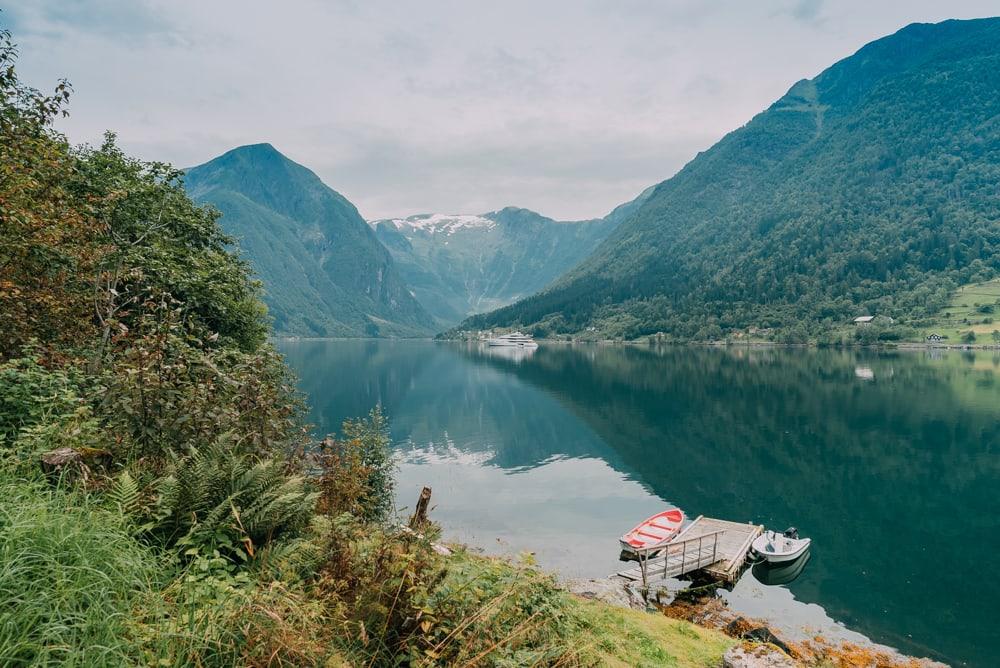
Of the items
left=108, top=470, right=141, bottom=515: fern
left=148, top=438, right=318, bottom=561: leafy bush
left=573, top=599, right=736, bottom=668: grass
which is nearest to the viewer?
left=108, top=470, right=141, bottom=515: fern

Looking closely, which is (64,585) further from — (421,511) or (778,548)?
(778,548)

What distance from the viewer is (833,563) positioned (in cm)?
2667

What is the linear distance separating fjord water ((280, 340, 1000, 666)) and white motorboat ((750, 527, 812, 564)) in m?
0.94

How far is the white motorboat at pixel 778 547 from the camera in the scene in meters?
25.7

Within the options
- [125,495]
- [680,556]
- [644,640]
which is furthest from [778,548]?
[125,495]

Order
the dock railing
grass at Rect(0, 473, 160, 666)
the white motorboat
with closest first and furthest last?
grass at Rect(0, 473, 160, 666) < the dock railing < the white motorboat

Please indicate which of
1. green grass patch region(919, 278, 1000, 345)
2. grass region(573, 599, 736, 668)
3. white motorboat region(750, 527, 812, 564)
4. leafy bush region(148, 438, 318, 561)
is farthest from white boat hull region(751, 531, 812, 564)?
green grass patch region(919, 278, 1000, 345)

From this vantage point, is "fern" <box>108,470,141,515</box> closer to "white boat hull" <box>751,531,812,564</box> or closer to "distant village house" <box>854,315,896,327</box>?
"white boat hull" <box>751,531,812,564</box>

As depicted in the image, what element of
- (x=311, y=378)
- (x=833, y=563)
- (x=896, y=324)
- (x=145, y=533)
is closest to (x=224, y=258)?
(x=145, y=533)

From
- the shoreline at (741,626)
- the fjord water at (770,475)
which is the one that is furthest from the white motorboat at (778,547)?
the shoreline at (741,626)

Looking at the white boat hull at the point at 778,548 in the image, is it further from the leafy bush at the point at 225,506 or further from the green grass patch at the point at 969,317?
the green grass patch at the point at 969,317

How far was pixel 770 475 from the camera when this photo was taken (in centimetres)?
4175

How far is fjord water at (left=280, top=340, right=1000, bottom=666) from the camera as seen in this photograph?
23.2 m

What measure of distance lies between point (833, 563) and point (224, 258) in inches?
1392
